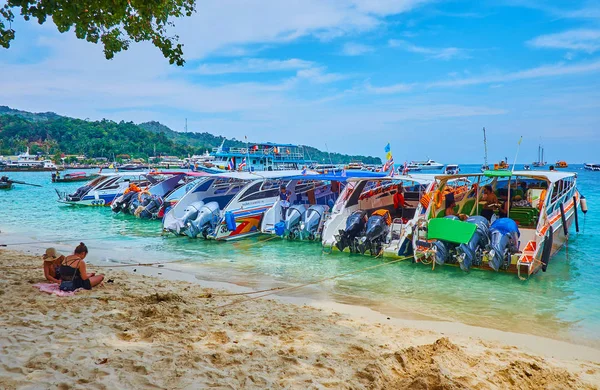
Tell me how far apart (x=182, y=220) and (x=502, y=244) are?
11.8m

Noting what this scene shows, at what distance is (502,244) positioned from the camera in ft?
36.7

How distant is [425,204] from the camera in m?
13.1

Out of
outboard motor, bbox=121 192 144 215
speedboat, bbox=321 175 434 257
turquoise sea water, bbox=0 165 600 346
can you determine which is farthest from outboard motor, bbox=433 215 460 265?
outboard motor, bbox=121 192 144 215

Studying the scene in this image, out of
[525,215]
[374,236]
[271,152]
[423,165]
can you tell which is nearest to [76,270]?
[374,236]

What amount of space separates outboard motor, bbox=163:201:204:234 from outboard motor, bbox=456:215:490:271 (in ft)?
34.3

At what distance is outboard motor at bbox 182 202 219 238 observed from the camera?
Answer: 1683 cm

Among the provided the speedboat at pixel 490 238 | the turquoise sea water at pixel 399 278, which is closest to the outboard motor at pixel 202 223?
the turquoise sea water at pixel 399 278

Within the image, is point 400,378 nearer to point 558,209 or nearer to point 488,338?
point 488,338

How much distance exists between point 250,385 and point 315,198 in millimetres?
17811

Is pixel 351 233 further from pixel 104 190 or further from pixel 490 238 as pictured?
pixel 104 190

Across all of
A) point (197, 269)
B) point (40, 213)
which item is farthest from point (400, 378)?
point (40, 213)

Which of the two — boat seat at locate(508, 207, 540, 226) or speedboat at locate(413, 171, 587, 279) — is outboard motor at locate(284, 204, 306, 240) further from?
boat seat at locate(508, 207, 540, 226)

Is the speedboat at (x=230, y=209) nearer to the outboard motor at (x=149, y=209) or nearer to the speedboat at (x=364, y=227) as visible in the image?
the speedboat at (x=364, y=227)

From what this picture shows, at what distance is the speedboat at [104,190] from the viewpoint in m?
30.2
